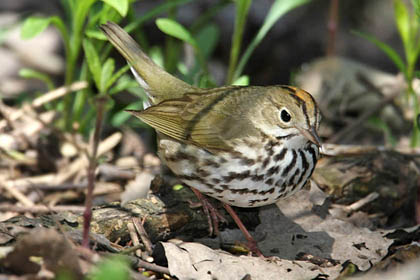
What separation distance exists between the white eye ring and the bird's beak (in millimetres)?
99

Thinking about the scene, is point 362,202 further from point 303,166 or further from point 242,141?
point 242,141

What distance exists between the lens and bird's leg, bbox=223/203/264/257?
3566 mm

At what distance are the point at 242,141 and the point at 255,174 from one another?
0.76 ft

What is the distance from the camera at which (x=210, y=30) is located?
18.7 ft

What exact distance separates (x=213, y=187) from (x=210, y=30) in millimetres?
2487

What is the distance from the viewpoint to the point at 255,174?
3490 millimetres

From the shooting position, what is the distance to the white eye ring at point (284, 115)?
11.6 feet

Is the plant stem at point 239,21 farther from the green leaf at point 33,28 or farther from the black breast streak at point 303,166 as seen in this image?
the black breast streak at point 303,166

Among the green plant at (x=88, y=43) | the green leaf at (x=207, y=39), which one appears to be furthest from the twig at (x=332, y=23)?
the green plant at (x=88, y=43)

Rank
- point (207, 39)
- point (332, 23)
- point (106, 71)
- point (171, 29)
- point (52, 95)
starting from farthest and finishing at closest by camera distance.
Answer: point (332, 23)
point (207, 39)
point (52, 95)
point (171, 29)
point (106, 71)

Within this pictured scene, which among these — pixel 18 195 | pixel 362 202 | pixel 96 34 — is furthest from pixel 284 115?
pixel 18 195

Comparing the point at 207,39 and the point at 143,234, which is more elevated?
the point at 207,39

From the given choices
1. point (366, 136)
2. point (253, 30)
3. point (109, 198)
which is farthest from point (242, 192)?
point (253, 30)

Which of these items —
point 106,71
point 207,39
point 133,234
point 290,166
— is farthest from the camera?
point 207,39
